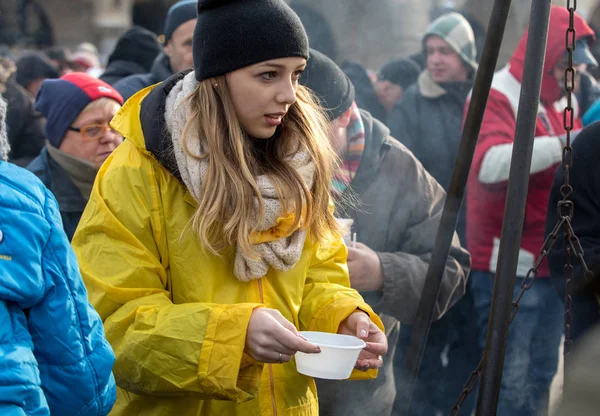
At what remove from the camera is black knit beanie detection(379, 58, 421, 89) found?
21.3ft

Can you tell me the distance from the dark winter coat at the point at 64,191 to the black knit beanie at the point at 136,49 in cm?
218

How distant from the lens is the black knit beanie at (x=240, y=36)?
2.19m

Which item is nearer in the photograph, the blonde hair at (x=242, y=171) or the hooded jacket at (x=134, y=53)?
the blonde hair at (x=242, y=171)

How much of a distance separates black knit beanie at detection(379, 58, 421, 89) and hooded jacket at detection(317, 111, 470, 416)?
326cm

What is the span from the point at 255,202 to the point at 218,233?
0.40 ft

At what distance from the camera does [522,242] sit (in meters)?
4.14

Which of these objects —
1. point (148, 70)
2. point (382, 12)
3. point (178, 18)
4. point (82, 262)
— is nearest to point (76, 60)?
point (382, 12)

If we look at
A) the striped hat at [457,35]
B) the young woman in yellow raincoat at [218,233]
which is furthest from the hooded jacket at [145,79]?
the young woman in yellow raincoat at [218,233]

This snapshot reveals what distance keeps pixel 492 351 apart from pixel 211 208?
1.00 m

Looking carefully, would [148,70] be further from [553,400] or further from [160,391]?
[160,391]

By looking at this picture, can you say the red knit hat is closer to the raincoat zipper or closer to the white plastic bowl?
the raincoat zipper

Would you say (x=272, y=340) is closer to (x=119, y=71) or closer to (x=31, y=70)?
(x=119, y=71)

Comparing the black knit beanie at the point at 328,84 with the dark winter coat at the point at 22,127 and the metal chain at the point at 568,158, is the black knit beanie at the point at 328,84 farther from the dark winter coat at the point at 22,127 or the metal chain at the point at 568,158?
the dark winter coat at the point at 22,127

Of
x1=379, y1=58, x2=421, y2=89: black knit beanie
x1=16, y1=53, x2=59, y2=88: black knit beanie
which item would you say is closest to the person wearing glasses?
x1=379, y1=58, x2=421, y2=89: black knit beanie
